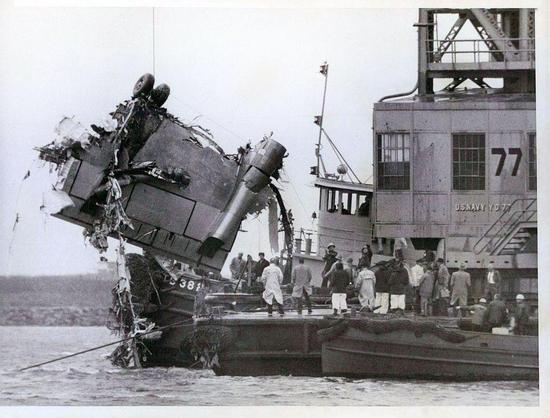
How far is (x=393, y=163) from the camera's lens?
51.6ft

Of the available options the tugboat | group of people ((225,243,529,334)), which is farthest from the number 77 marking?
group of people ((225,243,529,334))

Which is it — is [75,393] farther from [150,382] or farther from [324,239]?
[324,239]

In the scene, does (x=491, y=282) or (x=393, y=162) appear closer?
(x=491, y=282)

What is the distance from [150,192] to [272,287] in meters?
2.00

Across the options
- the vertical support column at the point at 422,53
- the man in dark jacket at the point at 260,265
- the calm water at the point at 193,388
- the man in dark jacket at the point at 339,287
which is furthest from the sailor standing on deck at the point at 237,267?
the vertical support column at the point at 422,53

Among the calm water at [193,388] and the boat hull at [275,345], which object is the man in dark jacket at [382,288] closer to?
the boat hull at [275,345]

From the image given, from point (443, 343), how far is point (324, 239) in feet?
7.12

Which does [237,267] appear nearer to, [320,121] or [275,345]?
[275,345]

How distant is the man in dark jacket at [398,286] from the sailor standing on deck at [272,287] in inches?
56.0

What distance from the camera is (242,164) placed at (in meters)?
15.2

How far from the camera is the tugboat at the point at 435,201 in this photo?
48.3 ft

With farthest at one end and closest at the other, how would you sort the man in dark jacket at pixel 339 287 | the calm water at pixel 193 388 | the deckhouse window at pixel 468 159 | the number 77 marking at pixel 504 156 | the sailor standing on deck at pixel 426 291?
the deckhouse window at pixel 468 159 < the number 77 marking at pixel 504 156 < the sailor standing on deck at pixel 426 291 < the man in dark jacket at pixel 339 287 < the calm water at pixel 193 388

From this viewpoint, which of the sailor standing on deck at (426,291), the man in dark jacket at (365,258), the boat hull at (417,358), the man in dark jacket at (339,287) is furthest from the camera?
the man in dark jacket at (365,258)

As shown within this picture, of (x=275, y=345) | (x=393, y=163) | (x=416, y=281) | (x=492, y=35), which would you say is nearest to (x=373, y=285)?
(x=416, y=281)
